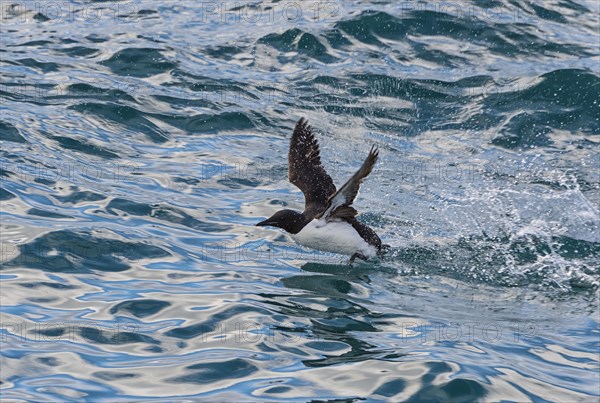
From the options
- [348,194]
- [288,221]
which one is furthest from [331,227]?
[348,194]

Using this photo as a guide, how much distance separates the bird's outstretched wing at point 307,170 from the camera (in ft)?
34.7

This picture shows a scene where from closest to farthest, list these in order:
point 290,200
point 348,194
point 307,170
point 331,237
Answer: point 348,194 < point 331,237 < point 307,170 < point 290,200

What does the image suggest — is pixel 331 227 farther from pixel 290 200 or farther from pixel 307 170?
pixel 290 200

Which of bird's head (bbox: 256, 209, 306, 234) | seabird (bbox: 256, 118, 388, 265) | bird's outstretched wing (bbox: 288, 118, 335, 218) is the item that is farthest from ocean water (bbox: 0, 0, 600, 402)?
bird's outstretched wing (bbox: 288, 118, 335, 218)

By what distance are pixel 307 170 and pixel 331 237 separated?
4.54 ft

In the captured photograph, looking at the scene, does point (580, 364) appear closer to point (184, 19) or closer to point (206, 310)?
point (206, 310)

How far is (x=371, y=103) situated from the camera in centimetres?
1543

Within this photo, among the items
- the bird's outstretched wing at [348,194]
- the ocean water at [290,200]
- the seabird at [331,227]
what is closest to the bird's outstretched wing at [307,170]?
the seabird at [331,227]

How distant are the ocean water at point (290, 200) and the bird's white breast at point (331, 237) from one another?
299 millimetres

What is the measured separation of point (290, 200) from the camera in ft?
39.4

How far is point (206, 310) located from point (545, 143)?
7651 millimetres

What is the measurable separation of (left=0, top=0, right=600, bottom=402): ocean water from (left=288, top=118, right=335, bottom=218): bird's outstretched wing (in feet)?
2.07

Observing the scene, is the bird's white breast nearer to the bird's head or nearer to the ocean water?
the bird's head

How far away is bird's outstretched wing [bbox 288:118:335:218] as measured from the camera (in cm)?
1056
